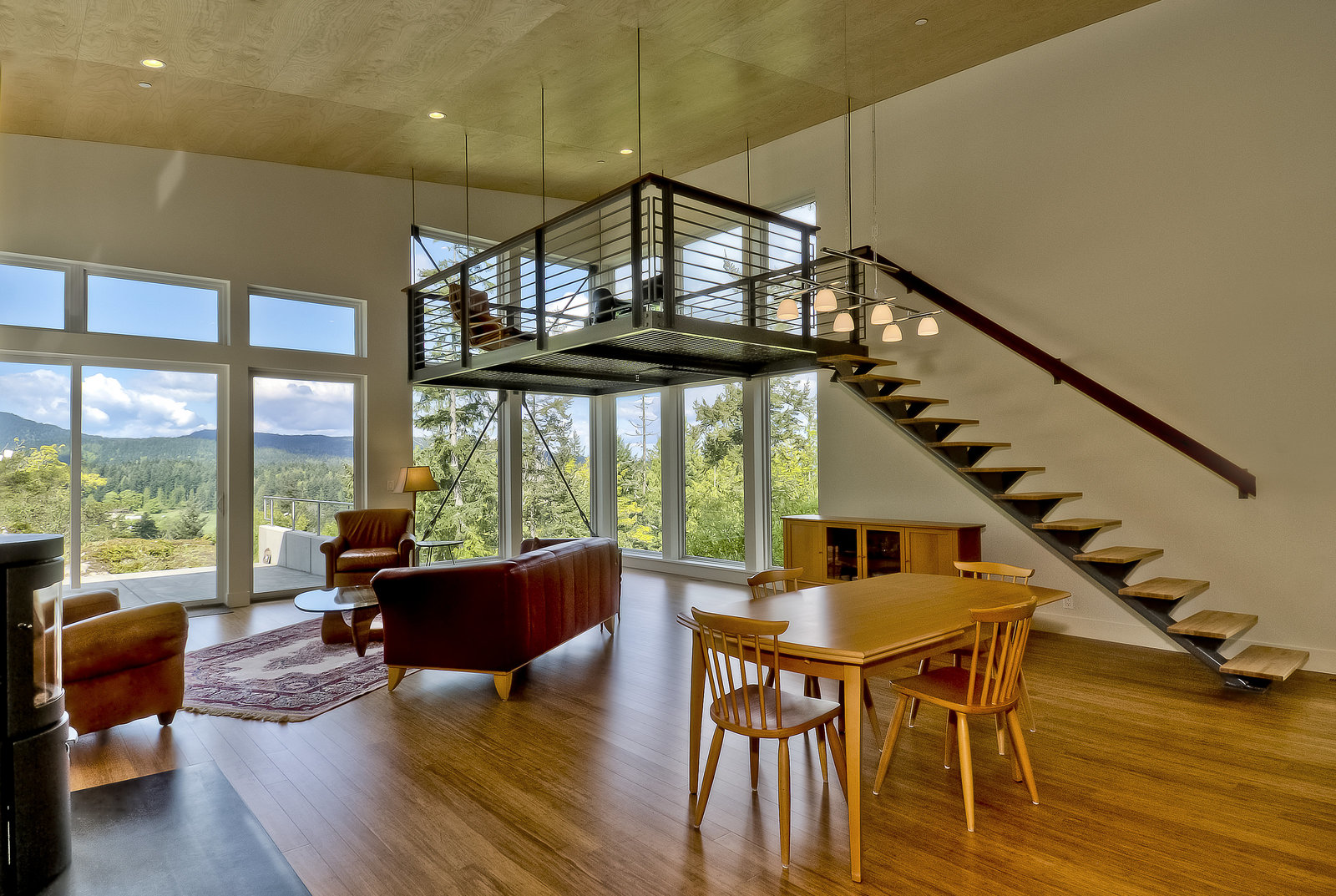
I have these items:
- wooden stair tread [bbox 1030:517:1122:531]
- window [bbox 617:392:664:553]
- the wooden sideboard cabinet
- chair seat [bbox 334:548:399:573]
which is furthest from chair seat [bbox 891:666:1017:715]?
window [bbox 617:392:664:553]

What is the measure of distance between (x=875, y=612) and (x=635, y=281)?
3.19m

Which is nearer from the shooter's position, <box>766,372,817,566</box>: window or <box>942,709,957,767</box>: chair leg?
<box>942,709,957,767</box>: chair leg

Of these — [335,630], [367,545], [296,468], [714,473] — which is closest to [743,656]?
[335,630]

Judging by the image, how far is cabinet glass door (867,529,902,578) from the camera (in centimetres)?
632

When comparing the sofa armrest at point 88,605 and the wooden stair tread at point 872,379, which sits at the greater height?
the wooden stair tread at point 872,379

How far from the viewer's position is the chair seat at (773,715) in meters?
2.64

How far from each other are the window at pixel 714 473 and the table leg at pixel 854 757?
5.88 meters

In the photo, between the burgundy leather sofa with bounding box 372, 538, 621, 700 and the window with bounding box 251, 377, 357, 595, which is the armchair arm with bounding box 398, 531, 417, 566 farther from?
the burgundy leather sofa with bounding box 372, 538, 621, 700

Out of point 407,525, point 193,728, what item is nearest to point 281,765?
point 193,728

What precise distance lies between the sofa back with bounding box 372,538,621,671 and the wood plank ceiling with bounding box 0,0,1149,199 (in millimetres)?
3560

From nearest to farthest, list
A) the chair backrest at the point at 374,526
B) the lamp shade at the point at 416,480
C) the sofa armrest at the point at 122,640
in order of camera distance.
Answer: the sofa armrest at the point at 122,640 → the chair backrest at the point at 374,526 → the lamp shade at the point at 416,480

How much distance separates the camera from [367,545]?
24.6 feet

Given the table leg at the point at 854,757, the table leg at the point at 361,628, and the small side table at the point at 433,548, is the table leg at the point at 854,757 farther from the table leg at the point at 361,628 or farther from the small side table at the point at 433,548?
the small side table at the point at 433,548

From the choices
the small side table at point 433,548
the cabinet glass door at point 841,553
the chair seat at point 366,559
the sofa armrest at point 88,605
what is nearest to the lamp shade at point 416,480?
the small side table at point 433,548
